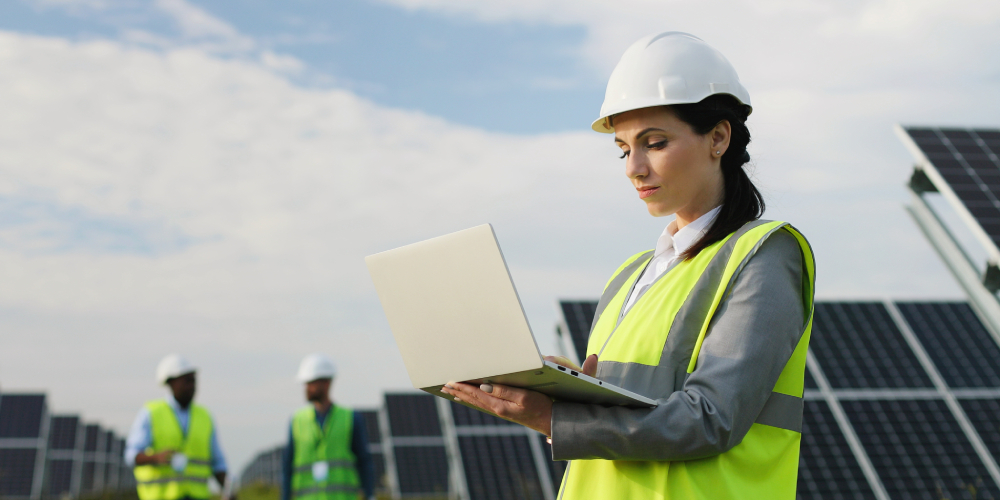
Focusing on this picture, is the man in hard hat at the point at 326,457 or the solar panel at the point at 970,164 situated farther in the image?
the man in hard hat at the point at 326,457

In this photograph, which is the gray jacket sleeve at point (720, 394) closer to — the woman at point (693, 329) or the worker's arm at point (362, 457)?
the woman at point (693, 329)

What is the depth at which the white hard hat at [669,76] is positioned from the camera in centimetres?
222

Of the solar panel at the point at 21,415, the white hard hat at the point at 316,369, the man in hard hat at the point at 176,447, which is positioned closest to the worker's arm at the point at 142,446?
the man in hard hat at the point at 176,447

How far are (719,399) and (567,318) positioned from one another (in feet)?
29.8

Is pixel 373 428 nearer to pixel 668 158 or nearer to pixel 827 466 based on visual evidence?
pixel 827 466

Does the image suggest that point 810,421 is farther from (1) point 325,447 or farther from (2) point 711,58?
(2) point 711,58

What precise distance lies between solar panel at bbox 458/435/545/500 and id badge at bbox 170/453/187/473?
15.8ft

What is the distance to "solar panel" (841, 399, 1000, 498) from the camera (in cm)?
860

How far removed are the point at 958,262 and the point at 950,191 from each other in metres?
0.66

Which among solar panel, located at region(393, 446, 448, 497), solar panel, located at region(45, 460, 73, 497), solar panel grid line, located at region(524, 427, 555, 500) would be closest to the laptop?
solar panel grid line, located at region(524, 427, 555, 500)

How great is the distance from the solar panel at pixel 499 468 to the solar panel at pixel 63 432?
17.1 meters

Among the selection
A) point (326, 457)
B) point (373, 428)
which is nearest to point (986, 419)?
point (326, 457)

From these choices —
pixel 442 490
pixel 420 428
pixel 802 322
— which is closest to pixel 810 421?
pixel 802 322

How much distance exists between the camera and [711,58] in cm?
232
